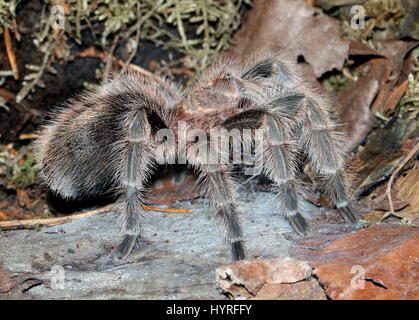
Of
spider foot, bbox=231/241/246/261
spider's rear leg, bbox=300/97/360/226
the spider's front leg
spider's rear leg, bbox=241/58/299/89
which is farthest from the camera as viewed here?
spider's rear leg, bbox=241/58/299/89

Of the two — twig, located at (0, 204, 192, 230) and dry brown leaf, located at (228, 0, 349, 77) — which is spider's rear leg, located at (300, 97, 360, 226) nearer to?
twig, located at (0, 204, 192, 230)

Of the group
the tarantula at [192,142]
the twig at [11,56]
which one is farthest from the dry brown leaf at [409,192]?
the twig at [11,56]

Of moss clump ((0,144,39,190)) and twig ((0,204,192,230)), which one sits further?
moss clump ((0,144,39,190))

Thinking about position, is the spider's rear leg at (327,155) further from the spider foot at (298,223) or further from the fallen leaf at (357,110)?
the fallen leaf at (357,110)

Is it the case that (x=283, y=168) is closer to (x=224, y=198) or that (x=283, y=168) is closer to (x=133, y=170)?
(x=224, y=198)

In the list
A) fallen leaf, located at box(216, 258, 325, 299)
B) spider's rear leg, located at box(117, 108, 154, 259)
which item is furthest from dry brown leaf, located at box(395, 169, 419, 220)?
spider's rear leg, located at box(117, 108, 154, 259)

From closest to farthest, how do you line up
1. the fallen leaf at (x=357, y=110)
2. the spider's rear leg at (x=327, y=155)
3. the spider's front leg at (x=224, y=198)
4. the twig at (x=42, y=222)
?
the spider's front leg at (x=224, y=198) < the spider's rear leg at (x=327, y=155) < the twig at (x=42, y=222) < the fallen leaf at (x=357, y=110)

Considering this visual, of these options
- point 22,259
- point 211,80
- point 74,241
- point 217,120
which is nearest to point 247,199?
point 217,120

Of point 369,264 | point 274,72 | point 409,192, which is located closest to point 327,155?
point 409,192
